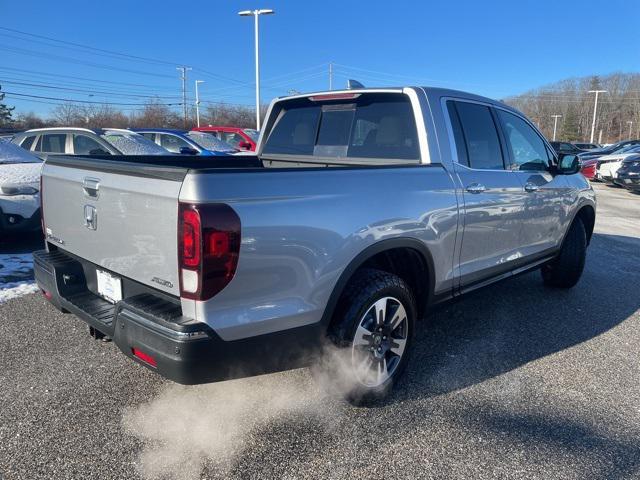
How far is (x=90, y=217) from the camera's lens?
8.75ft

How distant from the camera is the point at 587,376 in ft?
11.0

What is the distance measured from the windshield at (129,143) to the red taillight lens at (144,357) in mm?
7676

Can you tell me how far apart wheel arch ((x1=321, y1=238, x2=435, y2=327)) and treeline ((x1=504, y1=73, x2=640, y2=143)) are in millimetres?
102610

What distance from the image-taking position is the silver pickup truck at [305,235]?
2.10m

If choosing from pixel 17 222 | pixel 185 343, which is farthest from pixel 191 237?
pixel 17 222

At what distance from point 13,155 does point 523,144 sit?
21.5ft

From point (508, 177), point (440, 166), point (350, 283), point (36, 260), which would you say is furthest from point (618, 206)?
point (36, 260)

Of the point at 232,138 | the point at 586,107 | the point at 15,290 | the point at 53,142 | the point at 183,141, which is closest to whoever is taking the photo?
the point at 15,290

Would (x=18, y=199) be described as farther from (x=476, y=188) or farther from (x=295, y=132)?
(x=476, y=188)

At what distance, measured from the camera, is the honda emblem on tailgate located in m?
2.62

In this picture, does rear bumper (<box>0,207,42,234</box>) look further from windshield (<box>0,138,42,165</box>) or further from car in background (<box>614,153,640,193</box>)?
car in background (<box>614,153,640,193</box>)

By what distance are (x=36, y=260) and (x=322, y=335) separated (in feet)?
6.48

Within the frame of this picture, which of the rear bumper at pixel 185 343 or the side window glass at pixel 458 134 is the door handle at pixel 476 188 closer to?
the side window glass at pixel 458 134

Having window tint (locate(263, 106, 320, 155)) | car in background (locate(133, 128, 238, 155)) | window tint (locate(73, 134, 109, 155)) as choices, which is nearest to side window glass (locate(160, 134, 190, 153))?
car in background (locate(133, 128, 238, 155))
